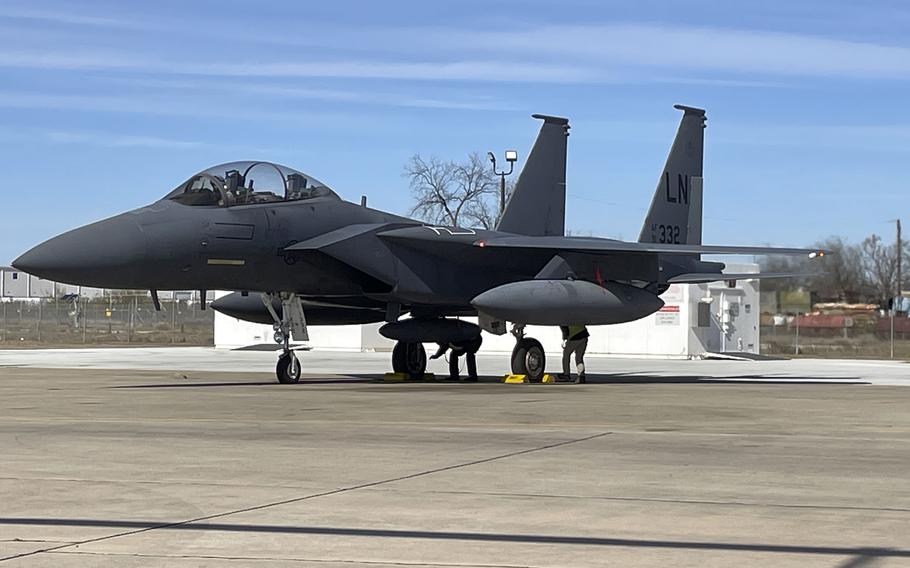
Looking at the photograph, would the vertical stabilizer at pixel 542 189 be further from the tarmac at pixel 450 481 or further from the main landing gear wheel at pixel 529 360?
the tarmac at pixel 450 481

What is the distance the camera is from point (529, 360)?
73.3ft

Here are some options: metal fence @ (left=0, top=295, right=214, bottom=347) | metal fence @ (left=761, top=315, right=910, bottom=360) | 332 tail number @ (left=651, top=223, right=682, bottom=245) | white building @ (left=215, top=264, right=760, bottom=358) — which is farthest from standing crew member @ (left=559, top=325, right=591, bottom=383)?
metal fence @ (left=761, top=315, right=910, bottom=360)

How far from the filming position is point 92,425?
11.9 metres

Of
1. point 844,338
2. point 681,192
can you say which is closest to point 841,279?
point 844,338

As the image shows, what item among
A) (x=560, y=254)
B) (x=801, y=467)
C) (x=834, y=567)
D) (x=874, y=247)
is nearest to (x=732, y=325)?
(x=560, y=254)

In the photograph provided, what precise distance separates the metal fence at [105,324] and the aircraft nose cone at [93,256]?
27.7 metres

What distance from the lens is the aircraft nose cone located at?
16.9 metres

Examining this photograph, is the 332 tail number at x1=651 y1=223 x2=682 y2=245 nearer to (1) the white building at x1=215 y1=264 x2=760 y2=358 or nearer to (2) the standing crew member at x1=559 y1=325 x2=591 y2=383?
(2) the standing crew member at x1=559 y1=325 x2=591 y2=383

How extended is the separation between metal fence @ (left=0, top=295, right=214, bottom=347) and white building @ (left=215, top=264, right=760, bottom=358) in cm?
594

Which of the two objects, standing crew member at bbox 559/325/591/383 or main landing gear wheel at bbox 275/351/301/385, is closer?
main landing gear wheel at bbox 275/351/301/385

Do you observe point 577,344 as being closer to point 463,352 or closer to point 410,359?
point 463,352

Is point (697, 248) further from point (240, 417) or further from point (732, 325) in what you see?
point (732, 325)

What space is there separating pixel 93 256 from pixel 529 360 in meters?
8.10

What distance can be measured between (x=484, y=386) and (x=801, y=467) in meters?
11.8
